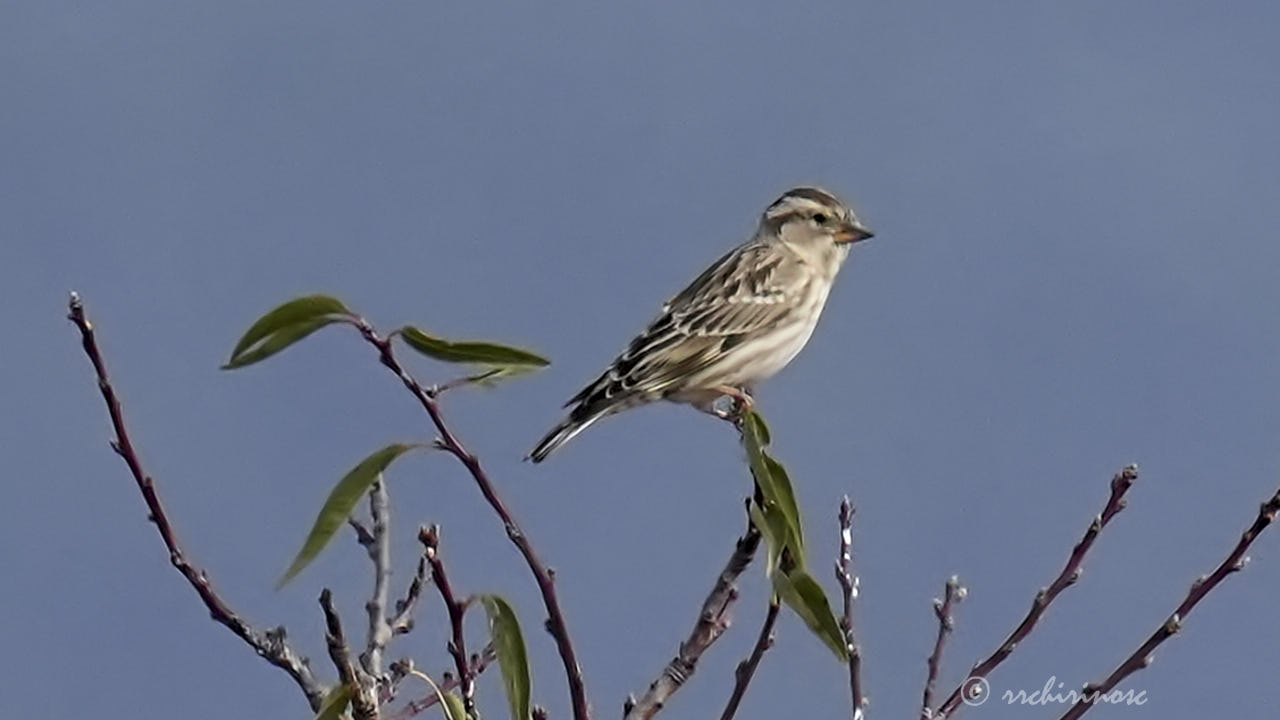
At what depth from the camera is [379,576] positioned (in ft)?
16.4

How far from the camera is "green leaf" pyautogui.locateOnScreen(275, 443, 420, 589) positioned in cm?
467

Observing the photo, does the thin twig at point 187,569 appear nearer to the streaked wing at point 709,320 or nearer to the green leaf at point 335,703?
the green leaf at point 335,703

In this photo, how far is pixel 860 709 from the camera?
15.0 feet

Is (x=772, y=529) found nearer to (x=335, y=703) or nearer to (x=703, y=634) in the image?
(x=703, y=634)

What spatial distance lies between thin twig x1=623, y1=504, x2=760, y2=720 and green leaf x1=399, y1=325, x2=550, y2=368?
827 mm

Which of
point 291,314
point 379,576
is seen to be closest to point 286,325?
point 291,314

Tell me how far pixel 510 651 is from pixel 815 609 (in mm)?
751

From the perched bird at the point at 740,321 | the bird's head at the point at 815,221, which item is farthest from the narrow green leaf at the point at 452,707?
the bird's head at the point at 815,221

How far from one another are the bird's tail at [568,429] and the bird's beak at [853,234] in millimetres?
2795

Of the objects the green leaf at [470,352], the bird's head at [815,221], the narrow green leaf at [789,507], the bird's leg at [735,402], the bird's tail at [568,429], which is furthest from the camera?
the bird's head at [815,221]

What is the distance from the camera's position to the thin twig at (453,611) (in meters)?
4.41

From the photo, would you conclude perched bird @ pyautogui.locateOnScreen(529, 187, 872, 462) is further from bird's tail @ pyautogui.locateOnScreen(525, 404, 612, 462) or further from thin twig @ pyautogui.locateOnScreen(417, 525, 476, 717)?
thin twig @ pyautogui.locateOnScreen(417, 525, 476, 717)

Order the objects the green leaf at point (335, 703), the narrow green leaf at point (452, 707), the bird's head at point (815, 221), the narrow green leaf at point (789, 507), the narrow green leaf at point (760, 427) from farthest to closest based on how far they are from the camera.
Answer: the bird's head at point (815, 221) < the narrow green leaf at point (760, 427) < the narrow green leaf at point (789, 507) < the narrow green leaf at point (452, 707) < the green leaf at point (335, 703)

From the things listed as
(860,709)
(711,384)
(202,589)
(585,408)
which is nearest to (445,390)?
(202,589)
